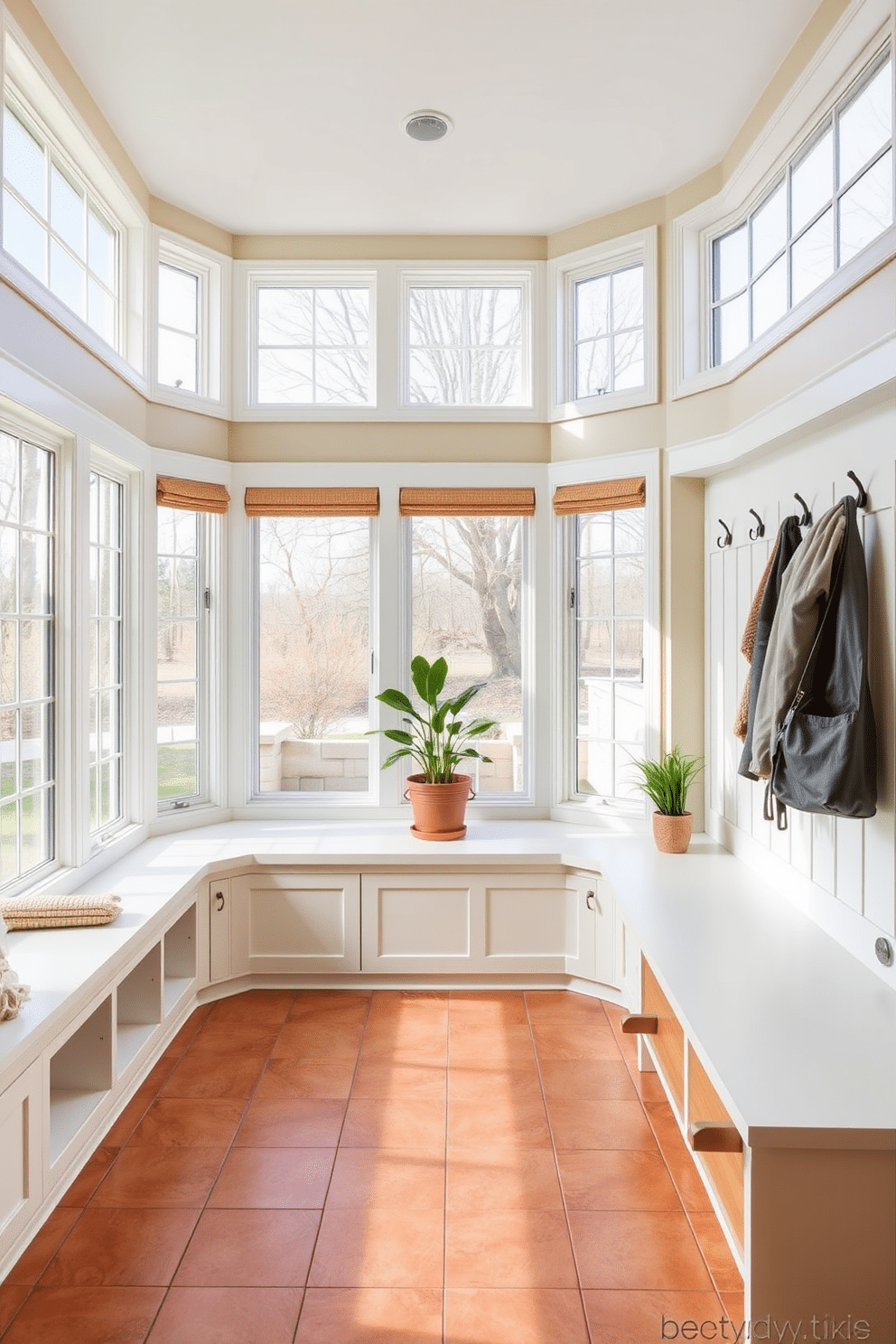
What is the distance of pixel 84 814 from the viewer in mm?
3285

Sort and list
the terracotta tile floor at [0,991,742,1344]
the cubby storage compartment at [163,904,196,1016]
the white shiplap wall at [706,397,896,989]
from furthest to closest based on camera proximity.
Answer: the cubby storage compartment at [163,904,196,1016] → the white shiplap wall at [706,397,896,989] → the terracotta tile floor at [0,991,742,1344]

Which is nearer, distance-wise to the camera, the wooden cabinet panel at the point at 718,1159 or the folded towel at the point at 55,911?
the wooden cabinet panel at the point at 718,1159

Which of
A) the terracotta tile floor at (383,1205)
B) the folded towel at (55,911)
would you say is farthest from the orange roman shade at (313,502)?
the terracotta tile floor at (383,1205)

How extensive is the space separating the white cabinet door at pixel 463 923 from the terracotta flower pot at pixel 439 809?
0.23 m

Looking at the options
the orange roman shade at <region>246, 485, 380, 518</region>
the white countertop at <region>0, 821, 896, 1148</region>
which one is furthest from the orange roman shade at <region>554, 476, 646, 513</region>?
the white countertop at <region>0, 821, 896, 1148</region>

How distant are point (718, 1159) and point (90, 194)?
12.7 ft

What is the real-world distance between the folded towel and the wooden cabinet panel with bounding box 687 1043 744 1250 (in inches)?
71.4

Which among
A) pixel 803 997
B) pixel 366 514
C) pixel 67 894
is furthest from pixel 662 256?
pixel 67 894

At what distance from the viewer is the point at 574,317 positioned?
4.30 meters

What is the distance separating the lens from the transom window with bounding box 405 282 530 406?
4383 mm

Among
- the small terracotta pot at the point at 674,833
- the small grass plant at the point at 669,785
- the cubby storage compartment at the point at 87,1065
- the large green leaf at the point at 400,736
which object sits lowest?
the cubby storage compartment at the point at 87,1065

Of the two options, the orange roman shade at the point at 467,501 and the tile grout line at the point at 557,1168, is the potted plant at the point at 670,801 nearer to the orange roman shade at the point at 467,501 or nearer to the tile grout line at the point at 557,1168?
the tile grout line at the point at 557,1168

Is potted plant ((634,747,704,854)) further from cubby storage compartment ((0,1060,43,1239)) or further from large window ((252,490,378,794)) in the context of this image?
cubby storage compartment ((0,1060,43,1239))

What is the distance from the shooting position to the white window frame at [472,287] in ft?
14.1
